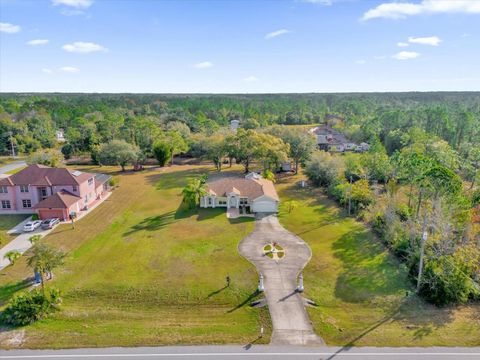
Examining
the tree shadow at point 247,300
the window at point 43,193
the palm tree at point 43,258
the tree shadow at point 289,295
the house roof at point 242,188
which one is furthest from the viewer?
the house roof at point 242,188

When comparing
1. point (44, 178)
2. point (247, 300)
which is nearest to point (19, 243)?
point (44, 178)

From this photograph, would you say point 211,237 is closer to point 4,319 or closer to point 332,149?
point 4,319

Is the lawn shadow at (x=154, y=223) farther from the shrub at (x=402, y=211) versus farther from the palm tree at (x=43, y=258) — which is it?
the shrub at (x=402, y=211)

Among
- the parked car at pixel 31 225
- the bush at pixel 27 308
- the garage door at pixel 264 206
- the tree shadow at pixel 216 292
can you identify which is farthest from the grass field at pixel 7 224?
the garage door at pixel 264 206

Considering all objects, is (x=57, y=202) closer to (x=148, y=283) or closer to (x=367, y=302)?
(x=148, y=283)

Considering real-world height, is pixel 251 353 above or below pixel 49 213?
below

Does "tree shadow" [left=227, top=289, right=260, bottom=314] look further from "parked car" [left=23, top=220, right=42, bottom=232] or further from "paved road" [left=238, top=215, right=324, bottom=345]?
"parked car" [left=23, top=220, right=42, bottom=232]

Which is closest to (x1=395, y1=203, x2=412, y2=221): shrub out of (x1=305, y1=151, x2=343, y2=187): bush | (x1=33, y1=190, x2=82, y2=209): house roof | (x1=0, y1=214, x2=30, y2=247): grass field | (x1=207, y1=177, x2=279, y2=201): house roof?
(x1=305, y1=151, x2=343, y2=187): bush
